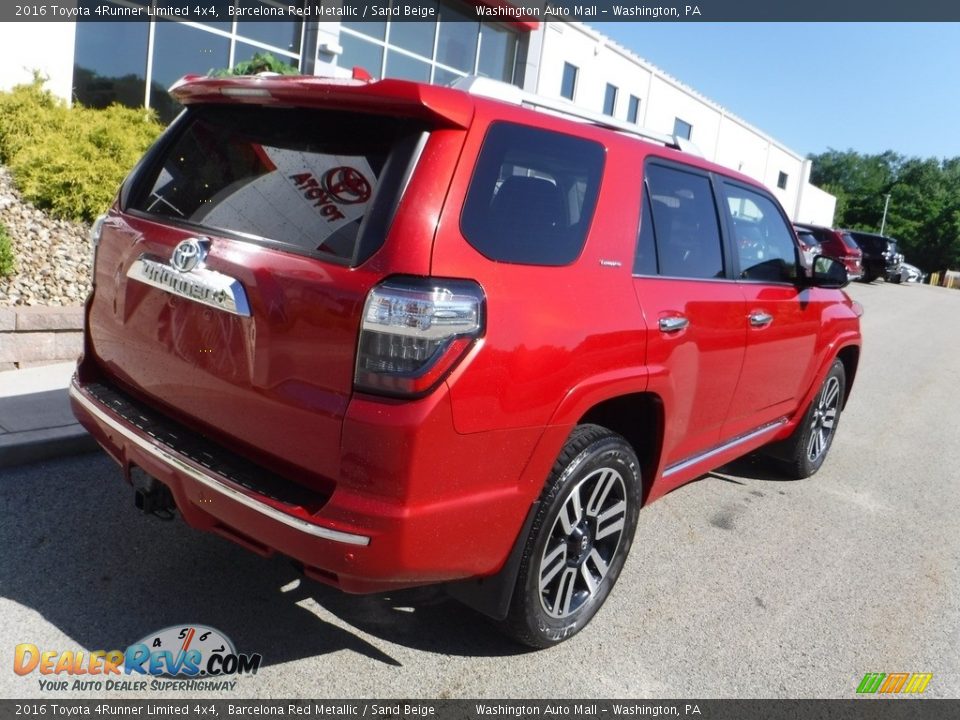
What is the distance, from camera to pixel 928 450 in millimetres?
6766

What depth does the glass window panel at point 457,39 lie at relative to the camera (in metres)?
17.0

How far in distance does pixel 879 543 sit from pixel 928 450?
2635mm

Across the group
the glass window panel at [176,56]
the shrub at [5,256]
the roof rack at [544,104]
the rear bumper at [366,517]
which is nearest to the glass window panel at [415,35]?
the glass window panel at [176,56]

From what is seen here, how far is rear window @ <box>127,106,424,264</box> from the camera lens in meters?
2.48

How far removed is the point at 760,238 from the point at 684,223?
102 cm

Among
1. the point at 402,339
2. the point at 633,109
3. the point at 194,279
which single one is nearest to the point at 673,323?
the point at 402,339

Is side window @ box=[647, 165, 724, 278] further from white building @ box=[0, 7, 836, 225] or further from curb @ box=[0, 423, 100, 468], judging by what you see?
curb @ box=[0, 423, 100, 468]

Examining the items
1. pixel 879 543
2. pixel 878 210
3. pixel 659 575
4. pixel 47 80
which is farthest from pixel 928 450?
pixel 878 210

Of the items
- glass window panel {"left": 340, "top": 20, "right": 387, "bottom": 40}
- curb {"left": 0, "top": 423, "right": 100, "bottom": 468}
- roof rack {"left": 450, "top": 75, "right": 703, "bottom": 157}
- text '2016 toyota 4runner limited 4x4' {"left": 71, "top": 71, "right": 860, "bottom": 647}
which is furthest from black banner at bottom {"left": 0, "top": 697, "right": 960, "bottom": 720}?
glass window panel {"left": 340, "top": 20, "right": 387, "bottom": 40}

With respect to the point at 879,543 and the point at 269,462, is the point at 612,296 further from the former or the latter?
the point at 879,543

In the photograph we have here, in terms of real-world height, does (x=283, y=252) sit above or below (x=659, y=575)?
above

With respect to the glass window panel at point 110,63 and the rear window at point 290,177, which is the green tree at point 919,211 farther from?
the rear window at point 290,177

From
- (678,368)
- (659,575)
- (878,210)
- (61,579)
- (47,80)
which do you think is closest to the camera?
(61,579)

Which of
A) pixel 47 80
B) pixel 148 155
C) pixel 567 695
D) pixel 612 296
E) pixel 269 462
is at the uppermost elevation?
pixel 47 80
